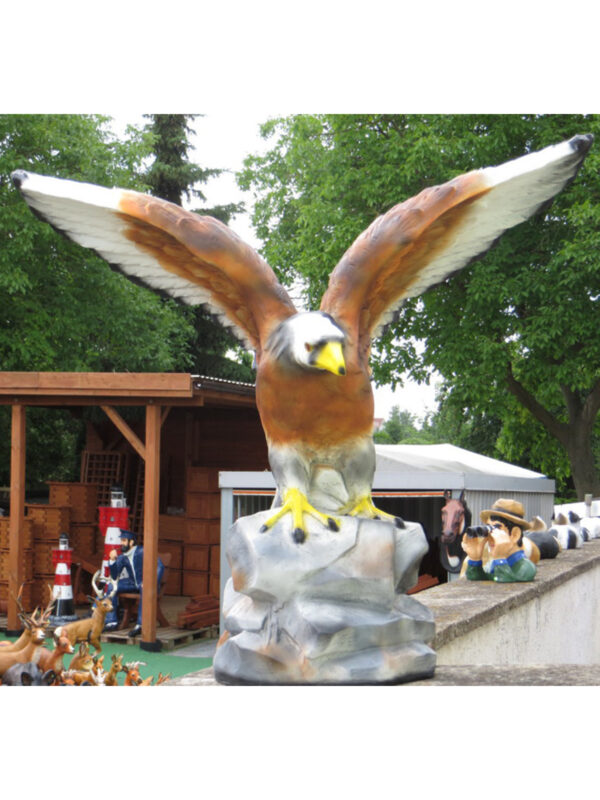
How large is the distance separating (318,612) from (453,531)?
346 cm

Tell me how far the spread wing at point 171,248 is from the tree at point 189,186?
46.8 ft

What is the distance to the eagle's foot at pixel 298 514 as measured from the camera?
2781mm

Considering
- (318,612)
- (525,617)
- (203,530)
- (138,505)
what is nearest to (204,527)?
(203,530)

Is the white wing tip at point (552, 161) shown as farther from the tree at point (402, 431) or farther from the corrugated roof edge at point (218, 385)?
the tree at point (402, 431)

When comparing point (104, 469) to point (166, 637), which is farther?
point (104, 469)

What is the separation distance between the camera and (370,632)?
2742mm

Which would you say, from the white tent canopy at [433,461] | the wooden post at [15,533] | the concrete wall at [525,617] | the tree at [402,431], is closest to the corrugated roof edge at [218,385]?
the white tent canopy at [433,461]

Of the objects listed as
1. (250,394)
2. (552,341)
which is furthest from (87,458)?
(552,341)

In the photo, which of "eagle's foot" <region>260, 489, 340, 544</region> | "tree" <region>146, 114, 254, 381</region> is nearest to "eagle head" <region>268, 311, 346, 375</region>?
"eagle's foot" <region>260, 489, 340, 544</region>

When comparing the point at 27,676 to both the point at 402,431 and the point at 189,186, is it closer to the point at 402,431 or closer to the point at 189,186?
the point at 189,186

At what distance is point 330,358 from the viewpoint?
266 centimetres

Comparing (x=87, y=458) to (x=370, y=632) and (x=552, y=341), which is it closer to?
(x=552, y=341)
